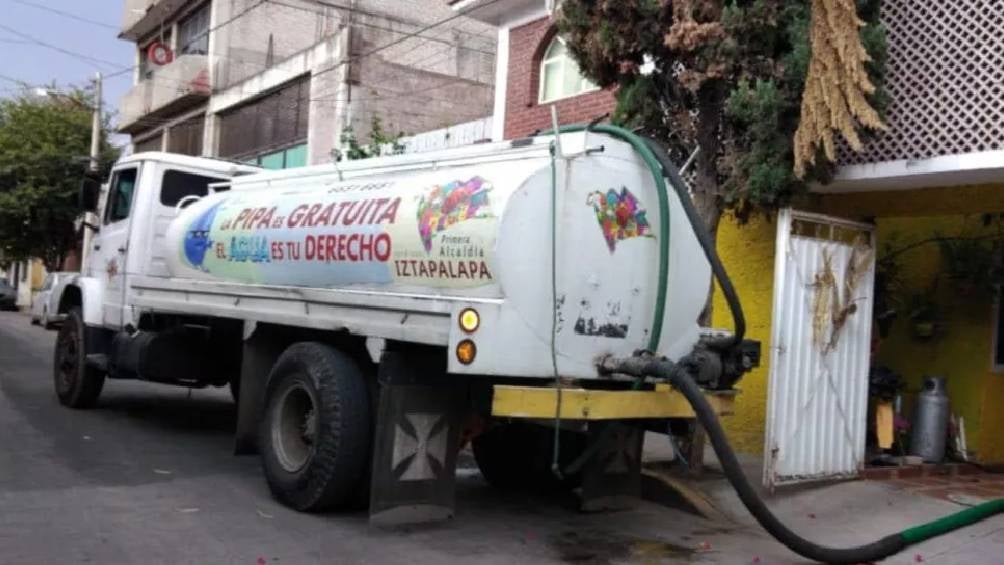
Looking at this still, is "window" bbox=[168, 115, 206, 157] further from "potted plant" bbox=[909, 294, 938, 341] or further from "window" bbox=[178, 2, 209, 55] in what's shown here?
"potted plant" bbox=[909, 294, 938, 341]

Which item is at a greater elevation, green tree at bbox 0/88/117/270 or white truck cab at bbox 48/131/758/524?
green tree at bbox 0/88/117/270

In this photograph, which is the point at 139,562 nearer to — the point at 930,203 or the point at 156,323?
the point at 156,323

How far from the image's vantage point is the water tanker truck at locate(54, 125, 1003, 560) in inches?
218

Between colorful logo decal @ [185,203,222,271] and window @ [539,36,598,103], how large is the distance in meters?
5.26

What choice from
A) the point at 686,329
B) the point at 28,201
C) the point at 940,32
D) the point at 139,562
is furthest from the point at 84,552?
the point at 28,201

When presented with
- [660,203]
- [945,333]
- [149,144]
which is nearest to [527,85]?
[945,333]

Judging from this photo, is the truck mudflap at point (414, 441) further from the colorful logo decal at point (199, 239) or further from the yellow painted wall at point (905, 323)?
the yellow painted wall at point (905, 323)

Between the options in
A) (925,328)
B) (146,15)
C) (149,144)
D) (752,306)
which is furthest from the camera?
(149,144)

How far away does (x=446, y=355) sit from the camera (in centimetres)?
594

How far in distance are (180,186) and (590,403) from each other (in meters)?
6.30

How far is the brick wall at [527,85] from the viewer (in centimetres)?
1252

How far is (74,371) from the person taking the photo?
10.6m

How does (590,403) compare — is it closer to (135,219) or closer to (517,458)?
(517,458)

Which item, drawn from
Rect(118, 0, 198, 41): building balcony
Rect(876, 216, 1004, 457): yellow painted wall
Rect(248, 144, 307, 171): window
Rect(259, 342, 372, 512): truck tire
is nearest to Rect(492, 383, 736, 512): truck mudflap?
Rect(259, 342, 372, 512): truck tire
